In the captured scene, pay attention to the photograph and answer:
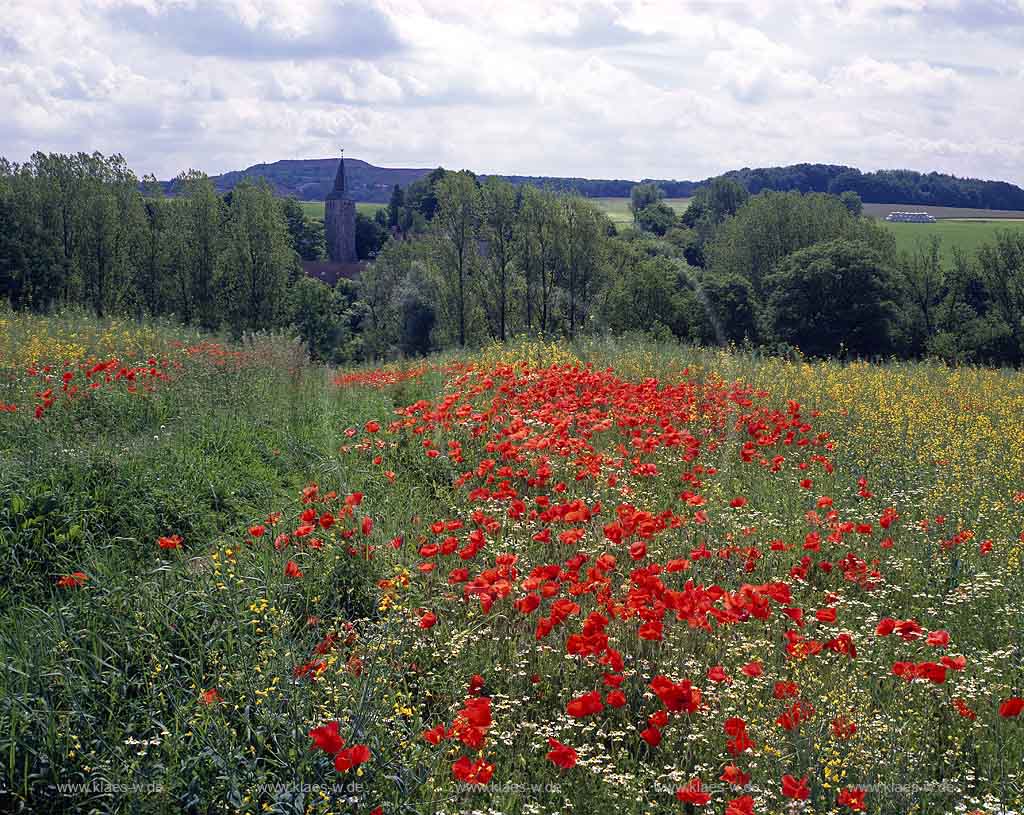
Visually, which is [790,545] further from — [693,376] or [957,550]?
[693,376]

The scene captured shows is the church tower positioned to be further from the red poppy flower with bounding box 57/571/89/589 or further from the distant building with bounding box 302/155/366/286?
the red poppy flower with bounding box 57/571/89/589

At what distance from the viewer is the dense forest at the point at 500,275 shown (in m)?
40.4

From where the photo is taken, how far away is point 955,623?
4.67 meters

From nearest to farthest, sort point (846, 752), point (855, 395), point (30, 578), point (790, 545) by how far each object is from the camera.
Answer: point (846, 752), point (30, 578), point (790, 545), point (855, 395)

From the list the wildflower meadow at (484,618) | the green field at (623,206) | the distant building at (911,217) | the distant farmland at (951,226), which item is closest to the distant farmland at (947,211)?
the distant farmland at (951,226)

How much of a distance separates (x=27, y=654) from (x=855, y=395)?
9.95m

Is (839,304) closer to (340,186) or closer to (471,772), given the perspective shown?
(471,772)

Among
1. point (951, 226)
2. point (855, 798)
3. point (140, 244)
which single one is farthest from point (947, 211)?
point (855, 798)

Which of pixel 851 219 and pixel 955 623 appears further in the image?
pixel 851 219

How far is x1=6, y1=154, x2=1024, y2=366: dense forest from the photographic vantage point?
4041 centimetres

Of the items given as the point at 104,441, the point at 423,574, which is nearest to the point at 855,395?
the point at 423,574

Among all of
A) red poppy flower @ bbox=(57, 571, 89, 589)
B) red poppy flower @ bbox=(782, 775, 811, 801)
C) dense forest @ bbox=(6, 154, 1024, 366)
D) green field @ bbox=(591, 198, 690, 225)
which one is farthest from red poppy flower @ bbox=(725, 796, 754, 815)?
green field @ bbox=(591, 198, 690, 225)

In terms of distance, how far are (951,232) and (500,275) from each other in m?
44.0

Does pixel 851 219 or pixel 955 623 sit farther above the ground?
pixel 851 219
